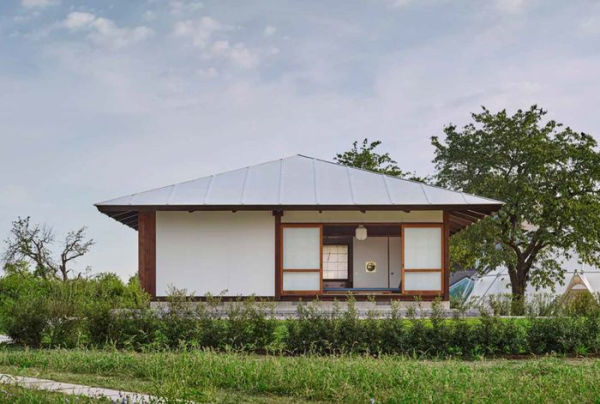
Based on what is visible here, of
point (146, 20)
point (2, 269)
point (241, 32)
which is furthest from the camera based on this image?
point (2, 269)

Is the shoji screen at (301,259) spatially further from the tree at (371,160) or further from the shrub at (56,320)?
the tree at (371,160)

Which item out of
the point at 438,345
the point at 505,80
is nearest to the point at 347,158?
the point at 505,80

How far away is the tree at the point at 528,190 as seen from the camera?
24438mm

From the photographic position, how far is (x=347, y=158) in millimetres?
31797

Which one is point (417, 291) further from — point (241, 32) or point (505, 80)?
point (241, 32)

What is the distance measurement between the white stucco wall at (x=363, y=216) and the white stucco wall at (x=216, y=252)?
61cm

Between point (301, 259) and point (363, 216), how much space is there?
6.10 ft

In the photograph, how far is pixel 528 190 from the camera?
24062mm

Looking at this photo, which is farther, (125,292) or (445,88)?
(445,88)

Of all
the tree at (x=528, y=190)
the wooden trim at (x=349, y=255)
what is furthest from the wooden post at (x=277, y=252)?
the tree at (x=528, y=190)

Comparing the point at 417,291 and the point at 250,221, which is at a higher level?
the point at 250,221

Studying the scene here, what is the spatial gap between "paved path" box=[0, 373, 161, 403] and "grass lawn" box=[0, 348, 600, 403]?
17 cm

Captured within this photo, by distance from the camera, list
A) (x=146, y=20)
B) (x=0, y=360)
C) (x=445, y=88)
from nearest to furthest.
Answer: (x=0, y=360), (x=146, y=20), (x=445, y=88)

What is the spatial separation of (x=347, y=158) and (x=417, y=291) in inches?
564
